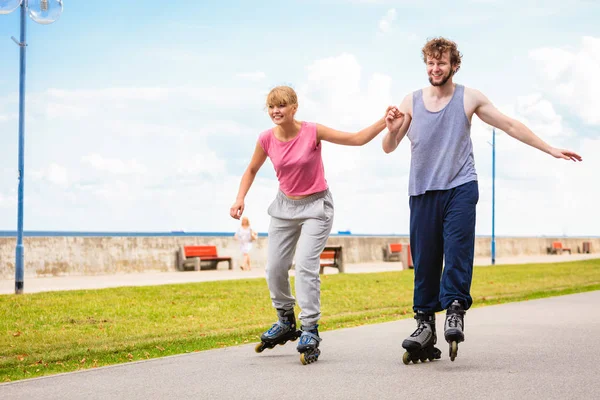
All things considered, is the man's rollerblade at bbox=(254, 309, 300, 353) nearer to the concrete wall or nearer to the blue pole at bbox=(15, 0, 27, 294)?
the blue pole at bbox=(15, 0, 27, 294)

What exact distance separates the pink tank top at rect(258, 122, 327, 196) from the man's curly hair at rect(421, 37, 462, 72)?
1.03m

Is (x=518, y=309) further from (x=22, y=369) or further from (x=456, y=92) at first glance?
(x=22, y=369)

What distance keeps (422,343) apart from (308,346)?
0.82 metres

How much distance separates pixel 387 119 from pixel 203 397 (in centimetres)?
232

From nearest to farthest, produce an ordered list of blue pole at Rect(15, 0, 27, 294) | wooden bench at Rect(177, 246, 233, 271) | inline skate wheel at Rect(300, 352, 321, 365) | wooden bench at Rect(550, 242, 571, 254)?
inline skate wheel at Rect(300, 352, 321, 365) → blue pole at Rect(15, 0, 27, 294) → wooden bench at Rect(177, 246, 233, 271) → wooden bench at Rect(550, 242, 571, 254)

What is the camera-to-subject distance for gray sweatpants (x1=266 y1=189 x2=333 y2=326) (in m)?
5.95

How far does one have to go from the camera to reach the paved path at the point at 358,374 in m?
4.71

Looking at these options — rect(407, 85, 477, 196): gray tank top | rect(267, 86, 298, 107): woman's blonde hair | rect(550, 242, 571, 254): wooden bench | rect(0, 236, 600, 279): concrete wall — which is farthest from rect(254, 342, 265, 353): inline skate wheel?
rect(550, 242, 571, 254): wooden bench

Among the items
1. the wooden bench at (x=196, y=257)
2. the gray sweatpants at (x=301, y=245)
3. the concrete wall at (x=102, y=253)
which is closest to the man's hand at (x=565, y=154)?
the gray sweatpants at (x=301, y=245)

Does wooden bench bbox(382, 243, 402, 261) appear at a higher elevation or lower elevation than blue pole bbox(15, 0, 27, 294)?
lower

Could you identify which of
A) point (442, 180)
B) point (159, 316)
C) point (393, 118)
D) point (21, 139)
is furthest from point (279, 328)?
point (21, 139)

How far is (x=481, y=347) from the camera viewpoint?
6633mm

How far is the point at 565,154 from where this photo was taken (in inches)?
217

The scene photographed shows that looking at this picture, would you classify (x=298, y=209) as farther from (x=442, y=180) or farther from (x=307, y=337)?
(x=442, y=180)
